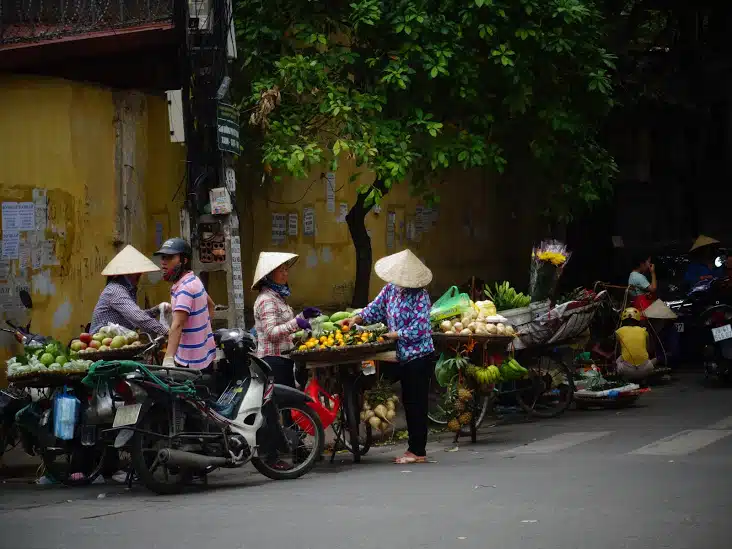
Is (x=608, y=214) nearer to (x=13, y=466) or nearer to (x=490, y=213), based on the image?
(x=490, y=213)

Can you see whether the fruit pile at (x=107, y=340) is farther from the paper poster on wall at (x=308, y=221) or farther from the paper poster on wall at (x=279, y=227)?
the paper poster on wall at (x=308, y=221)

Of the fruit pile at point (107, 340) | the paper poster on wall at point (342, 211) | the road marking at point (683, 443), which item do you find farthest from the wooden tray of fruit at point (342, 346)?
the paper poster on wall at point (342, 211)

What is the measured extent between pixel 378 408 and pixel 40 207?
4.85 metres

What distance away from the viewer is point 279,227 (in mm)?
20422

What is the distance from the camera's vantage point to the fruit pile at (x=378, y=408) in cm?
1192

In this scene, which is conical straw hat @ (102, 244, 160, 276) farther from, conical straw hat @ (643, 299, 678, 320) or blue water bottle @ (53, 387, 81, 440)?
conical straw hat @ (643, 299, 678, 320)

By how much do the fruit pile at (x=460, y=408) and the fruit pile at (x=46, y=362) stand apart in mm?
3676

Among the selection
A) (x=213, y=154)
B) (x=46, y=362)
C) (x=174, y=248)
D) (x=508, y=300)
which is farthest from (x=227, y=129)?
(x=46, y=362)

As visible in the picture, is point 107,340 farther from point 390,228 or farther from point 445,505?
point 390,228

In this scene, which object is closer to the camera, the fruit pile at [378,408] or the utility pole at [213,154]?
the fruit pile at [378,408]

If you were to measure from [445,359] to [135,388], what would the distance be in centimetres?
401

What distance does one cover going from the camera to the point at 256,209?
20094 mm

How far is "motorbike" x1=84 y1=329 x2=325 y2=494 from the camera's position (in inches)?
387

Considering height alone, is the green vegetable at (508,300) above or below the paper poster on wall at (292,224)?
below
